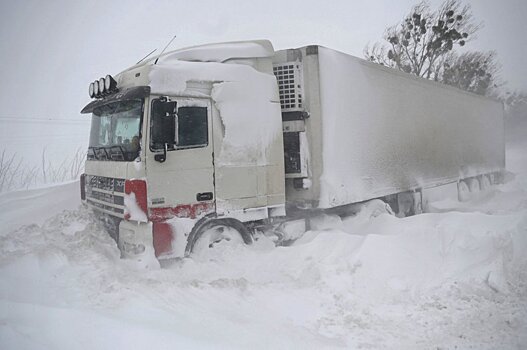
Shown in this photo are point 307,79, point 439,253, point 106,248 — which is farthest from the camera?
point 307,79

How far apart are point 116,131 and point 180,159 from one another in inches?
42.0

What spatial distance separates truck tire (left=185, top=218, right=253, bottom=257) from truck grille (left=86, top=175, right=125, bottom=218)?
0.92 metres

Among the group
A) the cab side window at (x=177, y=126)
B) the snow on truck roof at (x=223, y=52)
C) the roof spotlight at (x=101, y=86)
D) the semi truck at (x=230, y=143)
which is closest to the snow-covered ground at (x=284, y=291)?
the semi truck at (x=230, y=143)

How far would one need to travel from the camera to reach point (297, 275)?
4789 millimetres

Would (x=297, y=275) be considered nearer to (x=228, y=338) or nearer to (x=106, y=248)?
(x=228, y=338)

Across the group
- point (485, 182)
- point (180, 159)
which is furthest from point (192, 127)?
point (485, 182)

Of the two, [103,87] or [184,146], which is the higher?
[103,87]

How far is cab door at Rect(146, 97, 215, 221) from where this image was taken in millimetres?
4715

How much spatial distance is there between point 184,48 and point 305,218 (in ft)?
10.3

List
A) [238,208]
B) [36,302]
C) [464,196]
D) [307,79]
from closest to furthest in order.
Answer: [36,302], [238,208], [307,79], [464,196]

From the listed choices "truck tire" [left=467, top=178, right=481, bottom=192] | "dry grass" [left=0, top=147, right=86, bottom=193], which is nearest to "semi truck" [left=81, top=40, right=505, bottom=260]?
"dry grass" [left=0, top=147, right=86, bottom=193]

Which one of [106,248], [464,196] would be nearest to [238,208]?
[106,248]

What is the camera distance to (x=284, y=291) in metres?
4.35

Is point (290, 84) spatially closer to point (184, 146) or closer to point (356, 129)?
point (356, 129)
